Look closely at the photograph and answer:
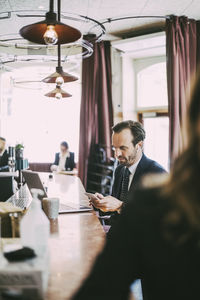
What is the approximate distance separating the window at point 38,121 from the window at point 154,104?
210 centimetres

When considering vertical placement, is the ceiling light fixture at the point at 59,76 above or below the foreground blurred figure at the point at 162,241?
above

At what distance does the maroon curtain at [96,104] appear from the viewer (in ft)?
22.7

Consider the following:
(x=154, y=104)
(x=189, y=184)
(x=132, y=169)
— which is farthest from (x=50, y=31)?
(x=154, y=104)

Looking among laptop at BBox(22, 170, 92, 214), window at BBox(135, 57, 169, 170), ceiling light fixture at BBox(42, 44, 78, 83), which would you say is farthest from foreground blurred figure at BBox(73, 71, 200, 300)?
window at BBox(135, 57, 169, 170)

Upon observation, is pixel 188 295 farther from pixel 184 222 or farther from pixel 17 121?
pixel 17 121

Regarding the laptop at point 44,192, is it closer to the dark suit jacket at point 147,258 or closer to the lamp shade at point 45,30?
the lamp shade at point 45,30

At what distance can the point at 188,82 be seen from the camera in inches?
224

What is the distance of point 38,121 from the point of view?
876 centimetres

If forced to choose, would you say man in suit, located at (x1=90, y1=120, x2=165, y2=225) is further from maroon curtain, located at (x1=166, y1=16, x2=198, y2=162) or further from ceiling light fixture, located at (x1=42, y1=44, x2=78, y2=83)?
maroon curtain, located at (x1=166, y1=16, x2=198, y2=162)

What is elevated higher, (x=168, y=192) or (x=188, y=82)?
(x=188, y=82)

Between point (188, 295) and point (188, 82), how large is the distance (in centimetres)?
537

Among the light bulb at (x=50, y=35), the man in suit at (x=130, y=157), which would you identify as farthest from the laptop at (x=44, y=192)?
the light bulb at (x=50, y=35)

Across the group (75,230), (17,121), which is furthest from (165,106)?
(75,230)

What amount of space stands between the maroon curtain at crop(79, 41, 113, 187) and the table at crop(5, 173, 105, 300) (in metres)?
4.64
